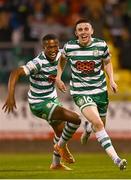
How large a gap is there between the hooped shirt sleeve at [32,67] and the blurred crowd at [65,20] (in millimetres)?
8422

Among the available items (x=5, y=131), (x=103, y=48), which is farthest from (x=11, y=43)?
(x=103, y=48)

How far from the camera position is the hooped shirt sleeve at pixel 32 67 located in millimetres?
14828

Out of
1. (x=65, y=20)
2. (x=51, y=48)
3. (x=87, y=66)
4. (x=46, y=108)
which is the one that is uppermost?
(x=51, y=48)

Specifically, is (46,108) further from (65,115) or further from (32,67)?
(32,67)

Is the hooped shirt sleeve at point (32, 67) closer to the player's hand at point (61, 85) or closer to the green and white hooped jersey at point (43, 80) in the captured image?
the green and white hooped jersey at point (43, 80)

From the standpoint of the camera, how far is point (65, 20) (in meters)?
25.4

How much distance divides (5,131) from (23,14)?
3.58m

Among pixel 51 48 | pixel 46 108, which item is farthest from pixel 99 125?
pixel 51 48

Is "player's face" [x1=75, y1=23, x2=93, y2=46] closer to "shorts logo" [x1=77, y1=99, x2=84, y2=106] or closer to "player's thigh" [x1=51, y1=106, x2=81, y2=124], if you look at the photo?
"shorts logo" [x1=77, y1=99, x2=84, y2=106]

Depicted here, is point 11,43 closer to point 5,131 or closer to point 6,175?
point 5,131

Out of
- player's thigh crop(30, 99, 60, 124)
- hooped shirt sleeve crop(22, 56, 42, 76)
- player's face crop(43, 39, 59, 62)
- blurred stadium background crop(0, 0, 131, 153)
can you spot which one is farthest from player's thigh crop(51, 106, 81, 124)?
blurred stadium background crop(0, 0, 131, 153)

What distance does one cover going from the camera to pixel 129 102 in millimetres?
22891

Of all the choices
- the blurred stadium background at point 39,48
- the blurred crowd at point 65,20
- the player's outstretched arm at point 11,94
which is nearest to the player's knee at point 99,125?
the player's outstretched arm at point 11,94

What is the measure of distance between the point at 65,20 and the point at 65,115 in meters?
10.7
